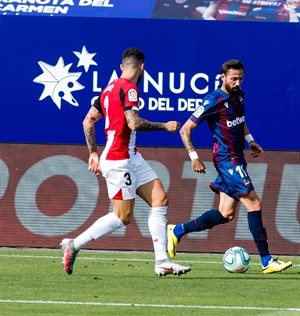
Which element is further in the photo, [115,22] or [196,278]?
[115,22]

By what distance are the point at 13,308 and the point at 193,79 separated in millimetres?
6975

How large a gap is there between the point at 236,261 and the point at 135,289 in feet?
6.13

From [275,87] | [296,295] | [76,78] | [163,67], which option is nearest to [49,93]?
[76,78]

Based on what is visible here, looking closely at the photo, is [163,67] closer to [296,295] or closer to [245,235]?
[245,235]

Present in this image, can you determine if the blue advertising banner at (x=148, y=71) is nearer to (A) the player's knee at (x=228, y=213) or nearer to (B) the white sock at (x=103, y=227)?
(A) the player's knee at (x=228, y=213)

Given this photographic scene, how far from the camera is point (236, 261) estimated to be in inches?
476

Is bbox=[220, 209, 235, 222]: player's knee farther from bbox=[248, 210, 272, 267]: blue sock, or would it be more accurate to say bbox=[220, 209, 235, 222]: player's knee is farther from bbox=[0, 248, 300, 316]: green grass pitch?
bbox=[0, 248, 300, 316]: green grass pitch

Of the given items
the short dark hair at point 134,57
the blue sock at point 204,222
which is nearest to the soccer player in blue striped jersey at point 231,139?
the blue sock at point 204,222

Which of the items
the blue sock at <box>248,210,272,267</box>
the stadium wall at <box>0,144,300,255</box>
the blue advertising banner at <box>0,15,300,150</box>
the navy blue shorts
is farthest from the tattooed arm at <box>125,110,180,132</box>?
the blue advertising banner at <box>0,15,300,150</box>

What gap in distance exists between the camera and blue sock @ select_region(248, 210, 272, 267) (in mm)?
12078

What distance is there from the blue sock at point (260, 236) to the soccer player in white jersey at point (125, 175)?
1.20 metres

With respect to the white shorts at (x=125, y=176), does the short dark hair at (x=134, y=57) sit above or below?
above

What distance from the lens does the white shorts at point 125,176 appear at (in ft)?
36.8

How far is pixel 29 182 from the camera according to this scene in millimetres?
15359
